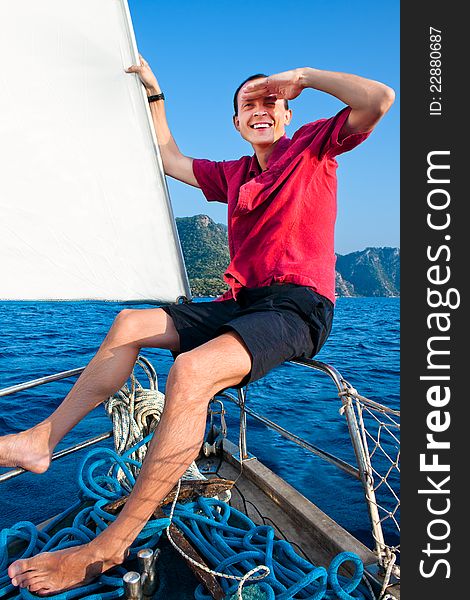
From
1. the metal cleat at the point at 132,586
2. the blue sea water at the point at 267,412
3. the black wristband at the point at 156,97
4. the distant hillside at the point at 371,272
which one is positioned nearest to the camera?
the metal cleat at the point at 132,586

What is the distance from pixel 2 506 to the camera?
14.6ft

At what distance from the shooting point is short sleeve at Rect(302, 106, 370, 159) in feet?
6.30

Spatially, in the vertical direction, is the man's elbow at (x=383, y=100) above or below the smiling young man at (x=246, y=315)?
above

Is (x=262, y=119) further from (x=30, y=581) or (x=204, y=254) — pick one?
(x=204, y=254)

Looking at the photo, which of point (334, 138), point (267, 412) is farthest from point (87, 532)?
point (267, 412)

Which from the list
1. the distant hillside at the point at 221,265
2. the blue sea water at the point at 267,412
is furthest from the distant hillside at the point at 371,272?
the blue sea water at the point at 267,412

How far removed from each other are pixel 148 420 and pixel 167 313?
629 mm

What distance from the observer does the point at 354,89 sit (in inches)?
70.4

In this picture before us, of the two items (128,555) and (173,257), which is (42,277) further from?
(128,555)

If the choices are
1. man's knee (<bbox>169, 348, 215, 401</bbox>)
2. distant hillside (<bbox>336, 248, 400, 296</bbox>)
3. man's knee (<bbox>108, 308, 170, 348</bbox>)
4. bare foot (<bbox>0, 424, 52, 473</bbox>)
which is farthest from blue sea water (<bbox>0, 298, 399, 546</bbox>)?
distant hillside (<bbox>336, 248, 400, 296</bbox>)

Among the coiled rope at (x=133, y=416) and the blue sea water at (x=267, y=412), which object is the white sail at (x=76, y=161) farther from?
the coiled rope at (x=133, y=416)

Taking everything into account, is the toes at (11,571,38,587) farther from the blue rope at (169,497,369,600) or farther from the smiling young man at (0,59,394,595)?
the blue rope at (169,497,369,600)

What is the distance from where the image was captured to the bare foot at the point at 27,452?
177cm

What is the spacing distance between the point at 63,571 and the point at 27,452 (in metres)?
0.51
